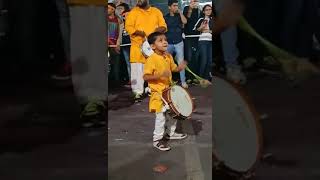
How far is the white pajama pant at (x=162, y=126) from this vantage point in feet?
10.4

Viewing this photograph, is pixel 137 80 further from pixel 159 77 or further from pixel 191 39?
pixel 191 39

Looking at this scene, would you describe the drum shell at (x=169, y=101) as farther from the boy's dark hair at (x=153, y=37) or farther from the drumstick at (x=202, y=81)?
the boy's dark hair at (x=153, y=37)

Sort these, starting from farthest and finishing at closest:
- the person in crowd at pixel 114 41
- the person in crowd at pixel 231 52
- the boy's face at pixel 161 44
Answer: the boy's face at pixel 161 44, the person in crowd at pixel 114 41, the person in crowd at pixel 231 52

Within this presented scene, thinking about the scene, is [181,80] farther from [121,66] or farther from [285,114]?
[285,114]

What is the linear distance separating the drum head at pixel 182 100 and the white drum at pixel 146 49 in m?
0.26

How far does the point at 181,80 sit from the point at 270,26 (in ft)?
2.56

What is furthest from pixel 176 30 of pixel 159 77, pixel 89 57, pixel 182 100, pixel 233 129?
pixel 233 129

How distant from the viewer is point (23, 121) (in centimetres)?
268

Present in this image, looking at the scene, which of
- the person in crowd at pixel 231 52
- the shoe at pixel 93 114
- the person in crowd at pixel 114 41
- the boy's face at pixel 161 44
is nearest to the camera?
the person in crowd at pixel 231 52

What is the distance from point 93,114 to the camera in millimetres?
2678

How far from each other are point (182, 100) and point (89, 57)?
791mm

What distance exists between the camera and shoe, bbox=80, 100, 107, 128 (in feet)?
8.77

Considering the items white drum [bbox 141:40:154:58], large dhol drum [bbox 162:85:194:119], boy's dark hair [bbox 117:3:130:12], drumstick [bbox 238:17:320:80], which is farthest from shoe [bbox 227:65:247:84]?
boy's dark hair [bbox 117:3:130:12]

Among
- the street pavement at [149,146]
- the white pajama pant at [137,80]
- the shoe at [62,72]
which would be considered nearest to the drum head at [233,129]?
the street pavement at [149,146]
